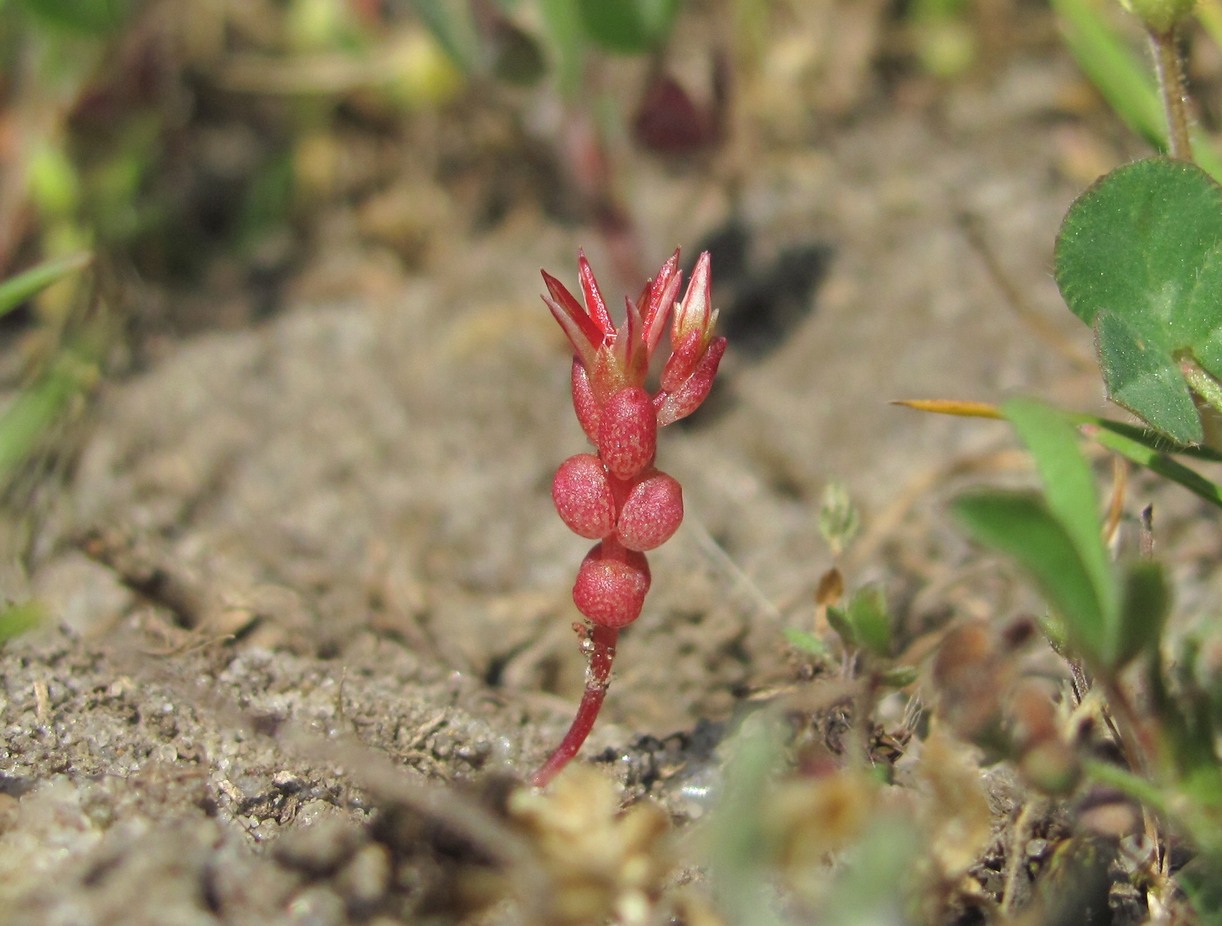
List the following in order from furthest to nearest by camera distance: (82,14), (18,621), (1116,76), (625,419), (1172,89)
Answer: (82,14) → (1116,76) → (1172,89) → (18,621) → (625,419)

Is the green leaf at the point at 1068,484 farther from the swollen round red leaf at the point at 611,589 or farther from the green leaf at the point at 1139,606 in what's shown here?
the swollen round red leaf at the point at 611,589

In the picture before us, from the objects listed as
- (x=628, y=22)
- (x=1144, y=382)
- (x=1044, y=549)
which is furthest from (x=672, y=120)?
(x=1044, y=549)

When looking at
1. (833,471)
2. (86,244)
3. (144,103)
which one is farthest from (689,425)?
(144,103)

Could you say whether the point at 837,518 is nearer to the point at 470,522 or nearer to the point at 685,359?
the point at 685,359

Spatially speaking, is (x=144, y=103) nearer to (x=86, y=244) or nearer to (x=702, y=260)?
(x=86, y=244)

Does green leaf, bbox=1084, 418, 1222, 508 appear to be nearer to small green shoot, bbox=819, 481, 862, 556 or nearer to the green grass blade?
small green shoot, bbox=819, 481, 862, 556
